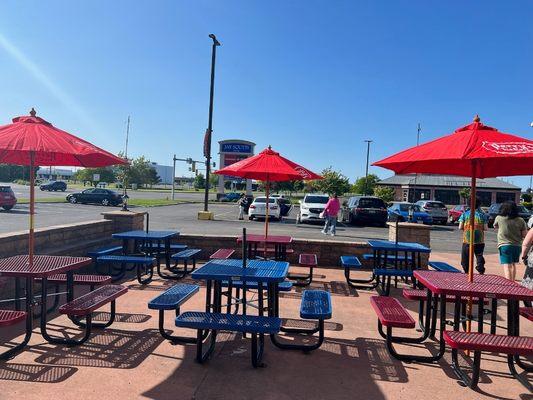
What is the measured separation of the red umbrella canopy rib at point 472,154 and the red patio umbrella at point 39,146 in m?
3.46

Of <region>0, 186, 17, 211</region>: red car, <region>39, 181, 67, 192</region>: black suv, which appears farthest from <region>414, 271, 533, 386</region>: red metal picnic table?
<region>39, 181, 67, 192</region>: black suv

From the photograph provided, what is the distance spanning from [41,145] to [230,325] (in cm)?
264

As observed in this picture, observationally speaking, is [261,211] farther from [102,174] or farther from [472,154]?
[102,174]

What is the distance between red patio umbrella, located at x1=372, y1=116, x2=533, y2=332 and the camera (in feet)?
12.5

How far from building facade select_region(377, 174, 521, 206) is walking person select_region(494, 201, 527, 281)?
41896mm

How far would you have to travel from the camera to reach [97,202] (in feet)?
110

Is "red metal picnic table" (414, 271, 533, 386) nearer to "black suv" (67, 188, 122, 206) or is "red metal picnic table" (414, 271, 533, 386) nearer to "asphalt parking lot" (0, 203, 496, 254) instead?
"asphalt parking lot" (0, 203, 496, 254)

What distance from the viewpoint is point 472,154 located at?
3814 mm

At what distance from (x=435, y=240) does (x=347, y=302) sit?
1203cm

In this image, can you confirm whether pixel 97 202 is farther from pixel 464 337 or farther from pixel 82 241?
pixel 464 337

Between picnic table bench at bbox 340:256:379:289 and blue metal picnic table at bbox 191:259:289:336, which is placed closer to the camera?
blue metal picnic table at bbox 191:259:289:336

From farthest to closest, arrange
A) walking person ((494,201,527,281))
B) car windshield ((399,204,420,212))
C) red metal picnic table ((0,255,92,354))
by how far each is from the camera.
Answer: car windshield ((399,204,420,212)) < walking person ((494,201,527,281)) < red metal picnic table ((0,255,92,354))

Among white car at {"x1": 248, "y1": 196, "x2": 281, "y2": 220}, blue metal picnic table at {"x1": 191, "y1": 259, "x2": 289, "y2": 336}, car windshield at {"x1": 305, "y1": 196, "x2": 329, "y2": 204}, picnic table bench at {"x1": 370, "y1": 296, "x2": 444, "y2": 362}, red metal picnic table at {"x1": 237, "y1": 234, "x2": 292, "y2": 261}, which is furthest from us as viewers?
white car at {"x1": 248, "y1": 196, "x2": 281, "y2": 220}

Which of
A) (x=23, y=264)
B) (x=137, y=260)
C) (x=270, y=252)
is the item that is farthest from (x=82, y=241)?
(x=270, y=252)
